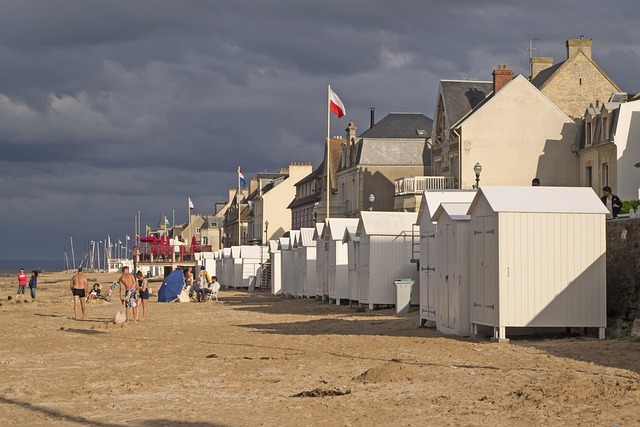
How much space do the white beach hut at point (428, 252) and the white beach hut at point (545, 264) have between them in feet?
12.3

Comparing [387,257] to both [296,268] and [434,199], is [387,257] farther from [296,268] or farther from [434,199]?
[296,268]

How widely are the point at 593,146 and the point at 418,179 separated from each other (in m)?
8.50

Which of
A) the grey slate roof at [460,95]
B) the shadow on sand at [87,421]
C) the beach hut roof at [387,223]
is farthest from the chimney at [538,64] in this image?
the shadow on sand at [87,421]

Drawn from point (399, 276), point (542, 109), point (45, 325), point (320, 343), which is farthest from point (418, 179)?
point (320, 343)

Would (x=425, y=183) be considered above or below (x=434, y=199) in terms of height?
above

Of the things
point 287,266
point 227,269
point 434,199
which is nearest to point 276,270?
point 287,266

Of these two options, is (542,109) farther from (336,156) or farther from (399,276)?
(336,156)

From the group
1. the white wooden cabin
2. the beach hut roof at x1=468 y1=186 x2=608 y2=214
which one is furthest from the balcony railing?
the beach hut roof at x1=468 y1=186 x2=608 y2=214

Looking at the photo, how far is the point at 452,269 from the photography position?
20812 millimetres

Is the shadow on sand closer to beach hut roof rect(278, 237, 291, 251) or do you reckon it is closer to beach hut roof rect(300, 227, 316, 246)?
beach hut roof rect(300, 227, 316, 246)

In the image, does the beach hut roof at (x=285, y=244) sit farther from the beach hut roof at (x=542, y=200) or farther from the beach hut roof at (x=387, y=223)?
the beach hut roof at (x=542, y=200)

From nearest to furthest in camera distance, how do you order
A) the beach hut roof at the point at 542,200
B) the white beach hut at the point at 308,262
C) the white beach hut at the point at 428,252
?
1. the beach hut roof at the point at 542,200
2. the white beach hut at the point at 428,252
3. the white beach hut at the point at 308,262

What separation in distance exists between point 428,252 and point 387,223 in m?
9.30

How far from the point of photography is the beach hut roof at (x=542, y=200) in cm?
1856
